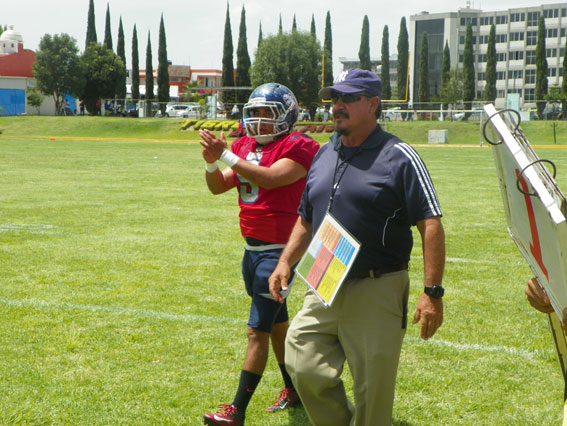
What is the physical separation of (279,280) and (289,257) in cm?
14

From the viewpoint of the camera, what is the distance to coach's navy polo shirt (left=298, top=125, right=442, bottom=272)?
346 centimetres

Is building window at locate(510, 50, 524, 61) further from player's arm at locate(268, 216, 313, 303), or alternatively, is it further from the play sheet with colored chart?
the play sheet with colored chart

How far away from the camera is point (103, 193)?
16.5 m

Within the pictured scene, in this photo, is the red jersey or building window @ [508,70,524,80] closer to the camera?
the red jersey

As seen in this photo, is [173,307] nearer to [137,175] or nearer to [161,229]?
[161,229]

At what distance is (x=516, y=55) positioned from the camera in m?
119

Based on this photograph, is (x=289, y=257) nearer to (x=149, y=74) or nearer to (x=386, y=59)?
(x=149, y=74)

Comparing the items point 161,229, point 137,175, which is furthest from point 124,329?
point 137,175

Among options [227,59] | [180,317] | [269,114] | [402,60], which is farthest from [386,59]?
[269,114]

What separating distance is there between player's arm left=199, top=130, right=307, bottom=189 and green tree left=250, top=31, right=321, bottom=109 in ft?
206

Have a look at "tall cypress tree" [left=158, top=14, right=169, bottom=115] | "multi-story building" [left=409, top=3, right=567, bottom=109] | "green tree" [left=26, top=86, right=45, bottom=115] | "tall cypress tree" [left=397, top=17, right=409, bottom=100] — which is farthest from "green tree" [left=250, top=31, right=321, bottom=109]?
"multi-story building" [left=409, top=3, right=567, bottom=109]

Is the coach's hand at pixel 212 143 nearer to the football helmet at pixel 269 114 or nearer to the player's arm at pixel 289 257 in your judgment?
the football helmet at pixel 269 114

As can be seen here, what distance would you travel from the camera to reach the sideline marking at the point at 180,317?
570cm

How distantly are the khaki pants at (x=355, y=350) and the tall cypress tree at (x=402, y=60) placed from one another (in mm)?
91570
